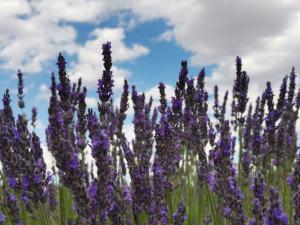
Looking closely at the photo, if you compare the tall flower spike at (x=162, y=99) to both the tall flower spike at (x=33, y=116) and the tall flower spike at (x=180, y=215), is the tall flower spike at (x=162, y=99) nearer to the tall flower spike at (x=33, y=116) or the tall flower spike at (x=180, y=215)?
the tall flower spike at (x=180, y=215)

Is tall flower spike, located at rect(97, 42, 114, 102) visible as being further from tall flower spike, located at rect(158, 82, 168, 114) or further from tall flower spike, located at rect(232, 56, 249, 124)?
tall flower spike, located at rect(232, 56, 249, 124)

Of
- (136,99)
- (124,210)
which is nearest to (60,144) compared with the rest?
(124,210)

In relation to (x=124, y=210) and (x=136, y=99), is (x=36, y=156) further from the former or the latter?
(x=136, y=99)

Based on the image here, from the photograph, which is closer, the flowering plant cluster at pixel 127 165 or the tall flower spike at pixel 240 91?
the flowering plant cluster at pixel 127 165

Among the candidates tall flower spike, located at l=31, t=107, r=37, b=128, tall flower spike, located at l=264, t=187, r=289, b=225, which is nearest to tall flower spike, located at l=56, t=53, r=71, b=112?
tall flower spike, located at l=264, t=187, r=289, b=225


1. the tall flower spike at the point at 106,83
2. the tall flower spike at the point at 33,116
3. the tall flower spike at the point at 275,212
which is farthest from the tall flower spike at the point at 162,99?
the tall flower spike at the point at 33,116

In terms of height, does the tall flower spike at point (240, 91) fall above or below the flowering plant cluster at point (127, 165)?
above

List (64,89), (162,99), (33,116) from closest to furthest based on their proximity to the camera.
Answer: (64,89)
(162,99)
(33,116)

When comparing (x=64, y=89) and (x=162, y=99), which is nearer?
(x=64, y=89)

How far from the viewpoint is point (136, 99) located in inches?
225

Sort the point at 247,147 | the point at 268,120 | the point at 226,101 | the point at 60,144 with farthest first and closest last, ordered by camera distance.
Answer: the point at 226,101 → the point at 247,147 → the point at 268,120 → the point at 60,144

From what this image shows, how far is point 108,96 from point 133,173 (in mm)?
682

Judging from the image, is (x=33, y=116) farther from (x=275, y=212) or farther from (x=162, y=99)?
(x=275, y=212)

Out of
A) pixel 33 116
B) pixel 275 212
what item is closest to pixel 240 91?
pixel 275 212
